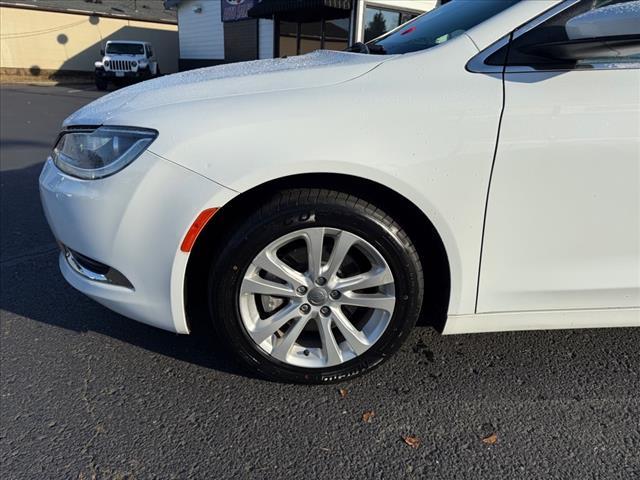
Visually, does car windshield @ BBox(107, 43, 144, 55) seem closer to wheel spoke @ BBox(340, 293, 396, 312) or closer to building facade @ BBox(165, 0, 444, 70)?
building facade @ BBox(165, 0, 444, 70)

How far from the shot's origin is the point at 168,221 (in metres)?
1.80

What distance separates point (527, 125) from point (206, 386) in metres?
1.66

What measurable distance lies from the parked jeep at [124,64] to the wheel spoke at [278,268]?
21.5m

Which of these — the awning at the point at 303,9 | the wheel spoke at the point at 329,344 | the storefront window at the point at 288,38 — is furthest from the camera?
the storefront window at the point at 288,38

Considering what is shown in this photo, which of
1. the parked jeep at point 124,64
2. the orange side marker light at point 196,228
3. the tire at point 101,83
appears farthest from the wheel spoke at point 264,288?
the tire at point 101,83

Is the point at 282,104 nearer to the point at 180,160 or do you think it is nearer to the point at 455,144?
the point at 180,160

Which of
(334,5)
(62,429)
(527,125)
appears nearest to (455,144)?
(527,125)

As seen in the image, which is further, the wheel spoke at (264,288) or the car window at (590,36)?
the wheel spoke at (264,288)

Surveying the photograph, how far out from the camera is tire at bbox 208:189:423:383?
6.01 feet

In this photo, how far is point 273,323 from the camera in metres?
1.97

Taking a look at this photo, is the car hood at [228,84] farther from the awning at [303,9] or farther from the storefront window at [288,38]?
the storefront window at [288,38]

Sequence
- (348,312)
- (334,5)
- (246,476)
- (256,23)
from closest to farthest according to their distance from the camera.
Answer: (246,476), (348,312), (334,5), (256,23)

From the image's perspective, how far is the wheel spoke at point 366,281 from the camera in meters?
1.92

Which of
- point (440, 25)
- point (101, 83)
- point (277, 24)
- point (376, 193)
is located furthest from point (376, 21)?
point (376, 193)
